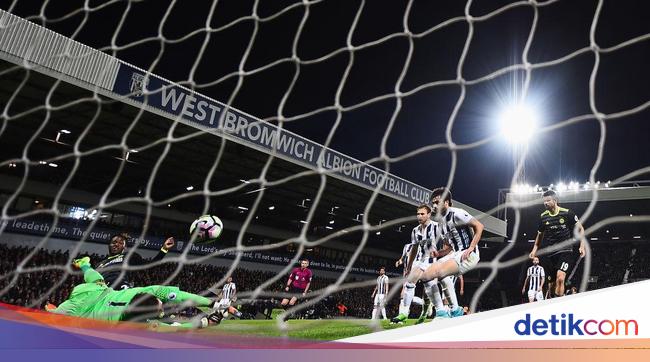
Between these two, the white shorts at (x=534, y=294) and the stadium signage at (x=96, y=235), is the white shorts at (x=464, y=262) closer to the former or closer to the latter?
the white shorts at (x=534, y=294)

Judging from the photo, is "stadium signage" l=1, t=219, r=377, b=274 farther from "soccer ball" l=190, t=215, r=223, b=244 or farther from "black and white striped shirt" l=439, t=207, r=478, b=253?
"black and white striped shirt" l=439, t=207, r=478, b=253

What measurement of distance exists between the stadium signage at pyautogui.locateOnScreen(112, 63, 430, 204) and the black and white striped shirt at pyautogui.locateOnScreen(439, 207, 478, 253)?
370 centimetres

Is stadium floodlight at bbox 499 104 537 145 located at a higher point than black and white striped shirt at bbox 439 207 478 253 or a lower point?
higher

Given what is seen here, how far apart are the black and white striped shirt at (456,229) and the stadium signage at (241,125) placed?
370cm

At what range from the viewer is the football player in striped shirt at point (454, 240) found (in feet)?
7.82

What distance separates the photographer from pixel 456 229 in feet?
8.55

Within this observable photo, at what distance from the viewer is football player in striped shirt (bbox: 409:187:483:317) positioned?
238 centimetres

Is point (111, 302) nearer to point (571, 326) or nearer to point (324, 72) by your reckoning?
point (324, 72)

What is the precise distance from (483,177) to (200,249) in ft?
37.6

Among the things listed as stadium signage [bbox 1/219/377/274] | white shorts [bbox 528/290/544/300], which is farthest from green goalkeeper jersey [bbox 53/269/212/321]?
stadium signage [bbox 1/219/377/274]

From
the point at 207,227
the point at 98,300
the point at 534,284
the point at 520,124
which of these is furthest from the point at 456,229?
the point at 534,284

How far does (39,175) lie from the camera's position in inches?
536

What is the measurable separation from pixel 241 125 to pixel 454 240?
19.0ft

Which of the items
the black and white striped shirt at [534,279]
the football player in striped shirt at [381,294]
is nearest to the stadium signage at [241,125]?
the football player in striped shirt at [381,294]
